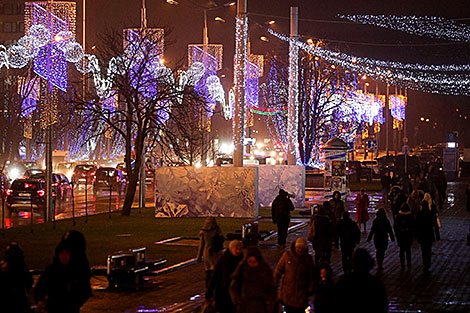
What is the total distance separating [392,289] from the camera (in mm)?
13586

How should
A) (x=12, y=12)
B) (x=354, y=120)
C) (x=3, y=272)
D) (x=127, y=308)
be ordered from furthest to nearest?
(x=12, y=12), (x=354, y=120), (x=127, y=308), (x=3, y=272)

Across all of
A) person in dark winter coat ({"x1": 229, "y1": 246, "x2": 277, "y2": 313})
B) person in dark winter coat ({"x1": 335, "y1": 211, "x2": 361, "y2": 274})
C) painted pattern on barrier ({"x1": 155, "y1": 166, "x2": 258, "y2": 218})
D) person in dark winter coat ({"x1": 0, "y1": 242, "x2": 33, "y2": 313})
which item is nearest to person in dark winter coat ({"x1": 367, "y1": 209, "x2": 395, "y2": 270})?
person in dark winter coat ({"x1": 335, "y1": 211, "x2": 361, "y2": 274})

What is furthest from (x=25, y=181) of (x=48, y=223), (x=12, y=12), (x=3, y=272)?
(x=12, y=12)

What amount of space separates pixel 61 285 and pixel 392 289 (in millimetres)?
7391

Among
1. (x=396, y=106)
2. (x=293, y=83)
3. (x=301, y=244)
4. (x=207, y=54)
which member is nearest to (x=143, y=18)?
(x=207, y=54)

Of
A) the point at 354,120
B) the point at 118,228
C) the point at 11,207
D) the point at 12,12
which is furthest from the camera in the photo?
the point at 12,12

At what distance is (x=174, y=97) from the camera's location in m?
27.8

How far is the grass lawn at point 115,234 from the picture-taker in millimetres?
17500

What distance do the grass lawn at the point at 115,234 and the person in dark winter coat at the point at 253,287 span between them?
8.01 m

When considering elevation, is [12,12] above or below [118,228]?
above

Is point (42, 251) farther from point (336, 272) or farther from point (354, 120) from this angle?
point (354, 120)

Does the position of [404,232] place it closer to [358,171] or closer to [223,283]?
[223,283]

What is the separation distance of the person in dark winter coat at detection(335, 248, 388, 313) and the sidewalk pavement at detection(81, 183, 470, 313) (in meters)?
4.95

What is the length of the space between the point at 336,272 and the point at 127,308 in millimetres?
5311
